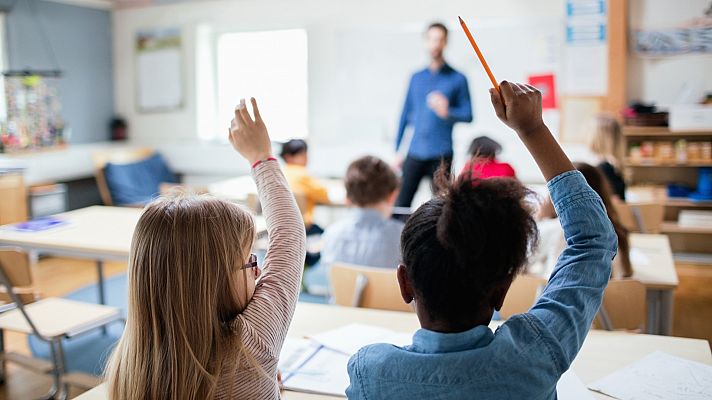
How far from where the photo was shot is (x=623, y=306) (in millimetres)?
2049

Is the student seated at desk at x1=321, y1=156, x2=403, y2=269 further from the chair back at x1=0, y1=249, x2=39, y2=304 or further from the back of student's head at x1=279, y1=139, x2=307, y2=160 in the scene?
the back of student's head at x1=279, y1=139, x2=307, y2=160

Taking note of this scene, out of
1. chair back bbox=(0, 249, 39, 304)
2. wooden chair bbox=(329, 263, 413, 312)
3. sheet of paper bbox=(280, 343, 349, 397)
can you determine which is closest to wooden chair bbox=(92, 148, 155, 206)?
chair back bbox=(0, 249, 39, 304)

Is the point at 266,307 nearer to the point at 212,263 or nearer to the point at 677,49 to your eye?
the point at 212,263

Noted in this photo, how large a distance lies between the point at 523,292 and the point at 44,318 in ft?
6.48

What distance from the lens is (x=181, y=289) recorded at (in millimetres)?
1090

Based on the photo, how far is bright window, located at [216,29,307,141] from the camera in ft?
20.7

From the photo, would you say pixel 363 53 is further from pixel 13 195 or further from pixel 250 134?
pixel 250 134

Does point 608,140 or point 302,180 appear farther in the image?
point 608,140

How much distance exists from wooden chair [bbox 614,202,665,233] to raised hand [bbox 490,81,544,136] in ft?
9.76

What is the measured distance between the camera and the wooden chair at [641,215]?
3.69 m

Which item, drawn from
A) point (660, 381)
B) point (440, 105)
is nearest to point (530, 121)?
point (660, 381)

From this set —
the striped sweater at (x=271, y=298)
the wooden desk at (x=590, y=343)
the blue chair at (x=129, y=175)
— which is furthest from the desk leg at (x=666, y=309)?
the blue chair at (x=129, y=175)

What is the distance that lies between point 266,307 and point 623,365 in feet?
2.80

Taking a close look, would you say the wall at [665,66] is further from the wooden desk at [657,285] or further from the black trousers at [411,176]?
the wooden desk at [657,285]
